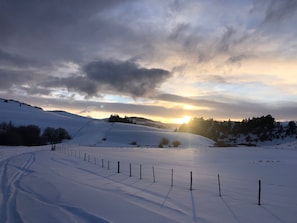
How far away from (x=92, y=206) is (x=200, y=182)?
1106cm

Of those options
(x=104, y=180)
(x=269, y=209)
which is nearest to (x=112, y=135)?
(x=104, y=180)

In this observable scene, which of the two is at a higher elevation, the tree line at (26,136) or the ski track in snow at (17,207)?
the tree line at (26,136)

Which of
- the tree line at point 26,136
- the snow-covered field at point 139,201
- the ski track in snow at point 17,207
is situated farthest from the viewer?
the tree line at point 26,136

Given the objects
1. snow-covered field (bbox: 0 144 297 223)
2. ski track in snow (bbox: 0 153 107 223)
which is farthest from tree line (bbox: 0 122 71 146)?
ski track in snow (bbox: 0 153 107 223)

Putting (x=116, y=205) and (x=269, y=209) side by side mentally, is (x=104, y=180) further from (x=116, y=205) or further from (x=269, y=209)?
(x=269, y=209)

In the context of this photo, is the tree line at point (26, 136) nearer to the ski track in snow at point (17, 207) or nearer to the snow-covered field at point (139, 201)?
the snow-covered field at point (139, 201)

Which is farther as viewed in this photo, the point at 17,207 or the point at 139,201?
the point at 139,201

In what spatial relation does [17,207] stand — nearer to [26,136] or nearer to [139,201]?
[139,201]

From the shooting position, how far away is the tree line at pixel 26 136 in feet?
455

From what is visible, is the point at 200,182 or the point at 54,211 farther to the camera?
the point at 200,182

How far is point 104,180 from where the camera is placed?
978 inches

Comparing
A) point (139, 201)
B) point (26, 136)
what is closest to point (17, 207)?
point (139, 201)

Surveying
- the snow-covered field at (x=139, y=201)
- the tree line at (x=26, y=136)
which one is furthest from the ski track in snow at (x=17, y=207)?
the tree line at (x=26, y=136)

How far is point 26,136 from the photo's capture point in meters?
152
